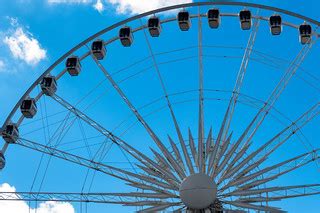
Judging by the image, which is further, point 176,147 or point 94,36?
point 94,36

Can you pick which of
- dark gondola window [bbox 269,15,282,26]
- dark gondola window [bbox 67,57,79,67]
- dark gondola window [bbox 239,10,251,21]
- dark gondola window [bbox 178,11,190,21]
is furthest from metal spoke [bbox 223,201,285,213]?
dark gondola window [bbox 67,57,79,67]

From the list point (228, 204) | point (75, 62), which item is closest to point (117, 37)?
point (75, 62)

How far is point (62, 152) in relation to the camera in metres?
26.4

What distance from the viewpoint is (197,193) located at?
2288cm

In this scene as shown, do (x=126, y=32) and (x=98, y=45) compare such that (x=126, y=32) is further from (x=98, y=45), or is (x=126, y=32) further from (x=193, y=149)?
(x=193, y=149)

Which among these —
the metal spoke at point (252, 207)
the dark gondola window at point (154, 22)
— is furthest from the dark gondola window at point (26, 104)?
the metal spoke at point (252, 207)

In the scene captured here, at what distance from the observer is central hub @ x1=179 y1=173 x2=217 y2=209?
901 inches

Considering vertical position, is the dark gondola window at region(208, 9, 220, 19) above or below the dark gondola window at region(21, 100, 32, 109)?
above

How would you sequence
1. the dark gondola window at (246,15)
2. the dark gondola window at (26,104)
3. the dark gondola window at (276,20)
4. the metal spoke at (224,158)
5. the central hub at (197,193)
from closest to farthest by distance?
the central hub at (197,193) < the metal spoke at (224,158) < the dark gondola window at (26,104) < the dark gondola window at (276,20) < the dark gondola window at (246,15)

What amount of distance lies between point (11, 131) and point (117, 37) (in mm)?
7140

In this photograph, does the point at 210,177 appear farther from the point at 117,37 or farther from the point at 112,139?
the point at 117,37

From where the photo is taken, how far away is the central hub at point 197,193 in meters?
22.9

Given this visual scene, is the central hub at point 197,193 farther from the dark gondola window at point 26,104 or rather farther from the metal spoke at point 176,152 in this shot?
the dark gondola window at point 26,104

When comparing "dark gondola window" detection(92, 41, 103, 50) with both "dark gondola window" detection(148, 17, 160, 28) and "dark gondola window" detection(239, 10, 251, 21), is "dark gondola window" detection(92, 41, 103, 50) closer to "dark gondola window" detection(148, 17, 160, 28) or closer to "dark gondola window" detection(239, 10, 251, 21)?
"dark gondola window" detection(148, 17, 160, 28)
